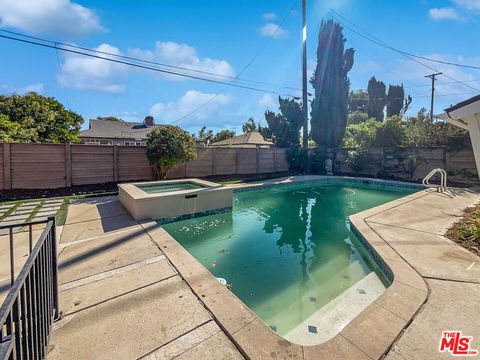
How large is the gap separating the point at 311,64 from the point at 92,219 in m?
18.1

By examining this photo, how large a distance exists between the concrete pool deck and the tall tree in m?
35.9

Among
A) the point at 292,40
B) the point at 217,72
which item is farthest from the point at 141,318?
the point at 292,40

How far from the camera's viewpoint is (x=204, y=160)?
40.6 feet

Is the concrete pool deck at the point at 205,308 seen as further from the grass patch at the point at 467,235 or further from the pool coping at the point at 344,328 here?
the grass patch at the point at 467,235

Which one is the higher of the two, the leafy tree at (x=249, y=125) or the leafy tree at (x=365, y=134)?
the leafy tree at (x=249, y=125)

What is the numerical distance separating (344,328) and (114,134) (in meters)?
24.7

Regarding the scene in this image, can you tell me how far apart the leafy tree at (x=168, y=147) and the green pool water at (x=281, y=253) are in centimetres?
352

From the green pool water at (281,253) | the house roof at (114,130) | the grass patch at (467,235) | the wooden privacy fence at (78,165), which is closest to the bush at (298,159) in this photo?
the wooden privacy fence at (78,165)

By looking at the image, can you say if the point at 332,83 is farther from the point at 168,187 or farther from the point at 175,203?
the point at 175,203

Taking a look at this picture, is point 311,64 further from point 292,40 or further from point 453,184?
point 453,184

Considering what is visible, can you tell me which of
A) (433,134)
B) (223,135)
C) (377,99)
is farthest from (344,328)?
(223,135)

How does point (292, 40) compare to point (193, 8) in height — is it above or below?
above

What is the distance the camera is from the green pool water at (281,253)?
3119 mm

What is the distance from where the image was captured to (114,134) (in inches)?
881
